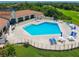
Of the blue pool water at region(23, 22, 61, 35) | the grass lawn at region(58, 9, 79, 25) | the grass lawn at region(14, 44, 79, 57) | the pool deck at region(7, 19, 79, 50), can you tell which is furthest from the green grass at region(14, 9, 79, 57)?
the grass lawn at region(58, 9, 79, 25)

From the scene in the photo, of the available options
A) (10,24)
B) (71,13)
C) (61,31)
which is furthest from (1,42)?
(71,13)

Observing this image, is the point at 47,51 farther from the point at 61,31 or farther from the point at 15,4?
the point at 15,4

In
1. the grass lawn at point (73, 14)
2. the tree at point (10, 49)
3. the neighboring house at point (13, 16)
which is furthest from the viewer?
the grass lawn at point (73, 14)

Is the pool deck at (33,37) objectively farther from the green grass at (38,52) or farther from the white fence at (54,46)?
the green grass at (38,52)

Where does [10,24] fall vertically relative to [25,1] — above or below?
below

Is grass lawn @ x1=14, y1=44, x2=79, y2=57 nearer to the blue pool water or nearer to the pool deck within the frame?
the pool deck

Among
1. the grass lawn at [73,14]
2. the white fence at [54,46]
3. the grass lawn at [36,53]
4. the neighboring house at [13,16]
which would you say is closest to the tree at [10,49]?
the grass lawn at [36,53]

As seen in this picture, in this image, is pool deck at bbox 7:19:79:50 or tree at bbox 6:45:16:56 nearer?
tree at bbox 6:45:16:56

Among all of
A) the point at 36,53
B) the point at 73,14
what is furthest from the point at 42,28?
the point at 73,14
